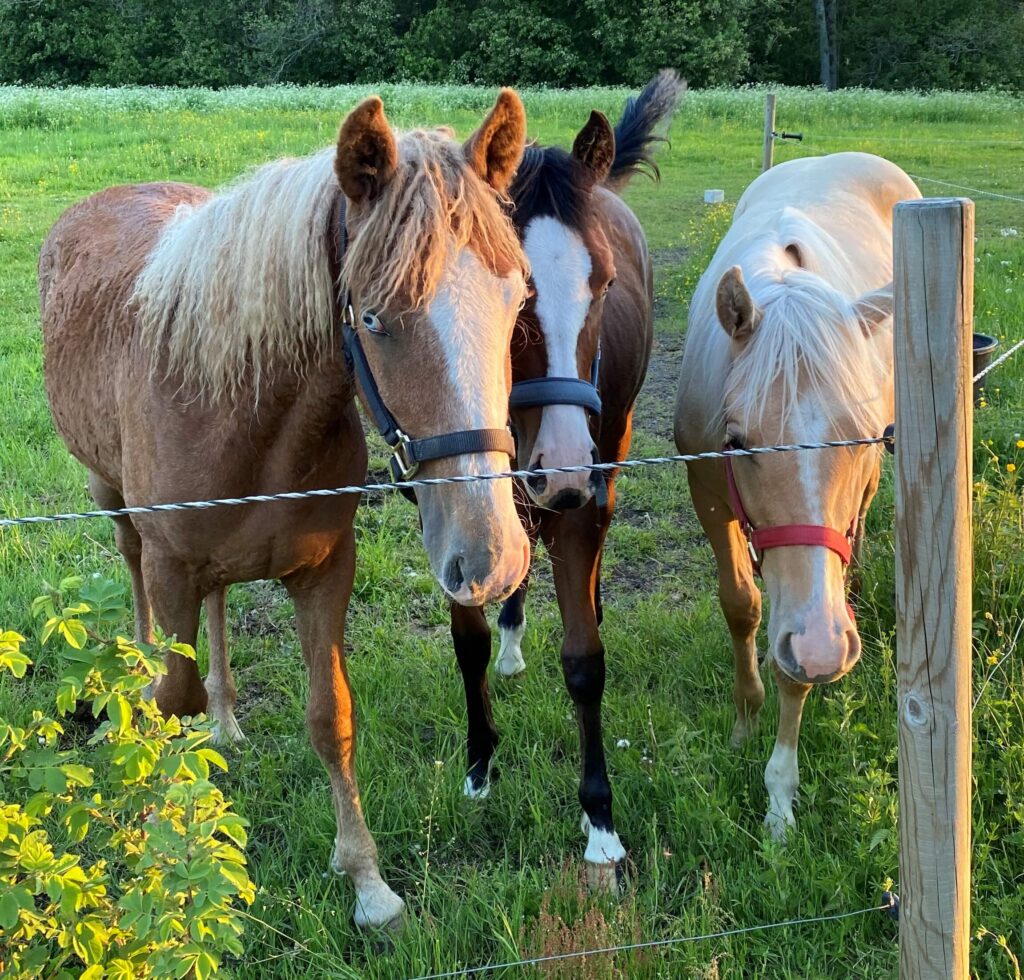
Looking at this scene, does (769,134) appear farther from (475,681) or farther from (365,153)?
(365,153)

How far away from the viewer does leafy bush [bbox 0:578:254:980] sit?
1.41m

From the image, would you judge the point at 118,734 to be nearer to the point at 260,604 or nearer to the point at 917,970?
the point at 917,970

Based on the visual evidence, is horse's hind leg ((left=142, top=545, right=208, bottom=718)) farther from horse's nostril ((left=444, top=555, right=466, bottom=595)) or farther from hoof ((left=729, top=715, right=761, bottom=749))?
hoof ((left=729, top=715, right=761, bottom=749))

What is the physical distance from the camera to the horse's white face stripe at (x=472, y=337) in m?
1.77

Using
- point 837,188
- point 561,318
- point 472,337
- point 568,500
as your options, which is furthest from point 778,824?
point 837,188

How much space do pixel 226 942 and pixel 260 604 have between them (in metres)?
2.75

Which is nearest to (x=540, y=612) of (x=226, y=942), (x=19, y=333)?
(x=226, y=942)

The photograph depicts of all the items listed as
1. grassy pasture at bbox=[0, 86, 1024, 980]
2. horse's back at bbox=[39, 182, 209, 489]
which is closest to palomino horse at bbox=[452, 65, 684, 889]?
grassy pasture at bbox=[0, 86, 1024, 980]

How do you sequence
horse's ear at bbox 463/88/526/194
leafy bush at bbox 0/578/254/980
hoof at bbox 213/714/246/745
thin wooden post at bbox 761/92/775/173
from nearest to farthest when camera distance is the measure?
leafy bush at bbox 0/578/254/980 < horse's ear at bbox 463/88/526/194 < hoof at bbox 213/714/246/745 < thin wooden post at bbox 761/92/775/173

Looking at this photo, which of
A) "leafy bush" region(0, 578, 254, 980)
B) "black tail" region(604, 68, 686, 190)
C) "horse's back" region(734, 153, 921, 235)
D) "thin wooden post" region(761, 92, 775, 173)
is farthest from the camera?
"thin wooden post" region(761, 92, 775, 173)

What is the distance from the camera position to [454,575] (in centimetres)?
178

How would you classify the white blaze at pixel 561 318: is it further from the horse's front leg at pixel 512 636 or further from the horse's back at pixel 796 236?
the horse's front leg at pixel 512 636

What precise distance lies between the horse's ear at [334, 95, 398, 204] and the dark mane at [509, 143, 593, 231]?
619 millimetres

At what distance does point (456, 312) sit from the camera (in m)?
1.78
